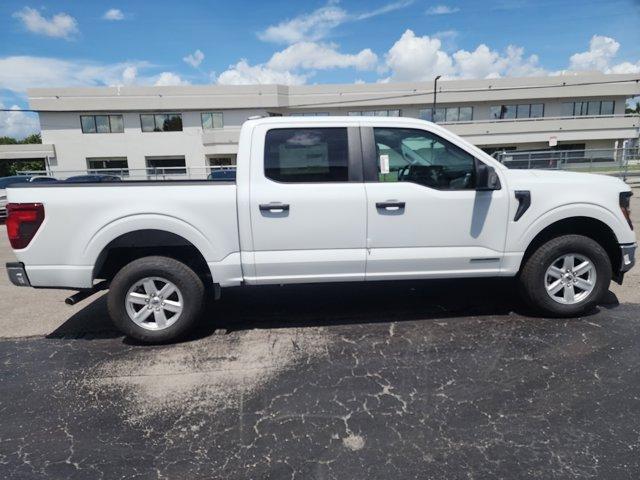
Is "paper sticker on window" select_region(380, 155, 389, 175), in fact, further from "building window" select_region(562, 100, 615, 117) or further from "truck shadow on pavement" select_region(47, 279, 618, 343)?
"building window" select_region(562, 100, 615, 117)

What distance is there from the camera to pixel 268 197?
3.67 meters

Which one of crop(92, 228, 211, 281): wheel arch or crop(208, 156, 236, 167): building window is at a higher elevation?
crop(208, 156, 236, 167): building window

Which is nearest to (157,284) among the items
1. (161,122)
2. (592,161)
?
(592,161)

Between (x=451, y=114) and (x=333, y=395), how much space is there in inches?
1573

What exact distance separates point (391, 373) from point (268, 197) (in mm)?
1796

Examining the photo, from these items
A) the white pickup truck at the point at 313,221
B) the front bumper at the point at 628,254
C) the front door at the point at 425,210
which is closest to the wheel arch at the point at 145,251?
the white pickup truck at the point at 313,221

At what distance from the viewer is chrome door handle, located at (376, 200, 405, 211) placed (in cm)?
374

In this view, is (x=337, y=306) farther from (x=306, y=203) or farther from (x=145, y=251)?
(x=145, y=251)

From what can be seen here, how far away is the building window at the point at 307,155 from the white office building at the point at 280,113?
27.9m

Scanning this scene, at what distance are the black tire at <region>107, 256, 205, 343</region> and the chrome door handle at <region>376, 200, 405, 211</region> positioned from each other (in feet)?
5.87

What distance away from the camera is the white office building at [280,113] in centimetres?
3262

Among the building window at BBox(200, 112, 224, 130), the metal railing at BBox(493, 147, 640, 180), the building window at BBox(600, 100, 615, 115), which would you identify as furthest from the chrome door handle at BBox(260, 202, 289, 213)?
the building window at BBox(600, 100, 615, 115)

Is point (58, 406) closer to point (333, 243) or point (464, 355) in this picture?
point (333, 243)

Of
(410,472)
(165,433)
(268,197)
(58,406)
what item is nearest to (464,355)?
(410,472)
